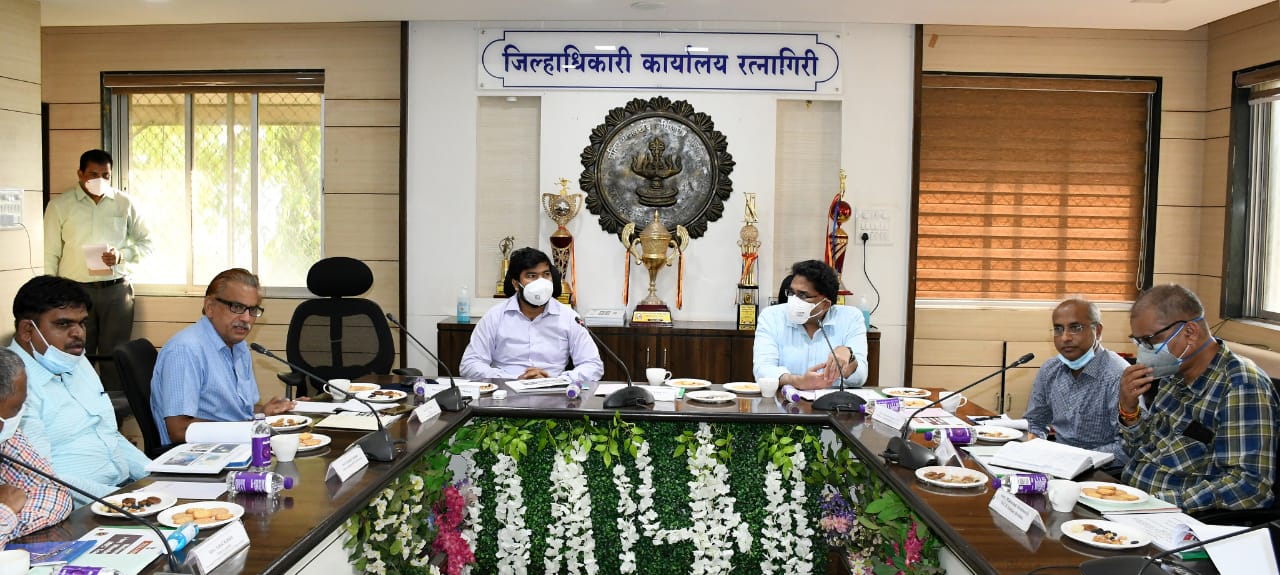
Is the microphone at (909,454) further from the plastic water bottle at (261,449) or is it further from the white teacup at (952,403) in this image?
the plastic water bottle at (261,449)

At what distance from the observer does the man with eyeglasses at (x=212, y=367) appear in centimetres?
304

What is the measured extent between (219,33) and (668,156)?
313 cm

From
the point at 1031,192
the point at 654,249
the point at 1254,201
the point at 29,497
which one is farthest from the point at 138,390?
the point at 1254,201

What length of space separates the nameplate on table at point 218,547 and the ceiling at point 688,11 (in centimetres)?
391

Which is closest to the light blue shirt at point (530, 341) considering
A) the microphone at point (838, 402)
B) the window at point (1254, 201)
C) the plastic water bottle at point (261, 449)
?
the microphone at point (838, 402)

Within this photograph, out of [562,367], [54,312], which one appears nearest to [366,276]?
[562,367]

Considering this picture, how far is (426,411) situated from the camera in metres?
3.11

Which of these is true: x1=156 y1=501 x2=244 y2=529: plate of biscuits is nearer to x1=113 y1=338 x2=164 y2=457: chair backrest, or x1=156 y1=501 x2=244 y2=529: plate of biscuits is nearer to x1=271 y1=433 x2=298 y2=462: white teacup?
x1=271 y1=433 x2=298 y2=462: white teacup

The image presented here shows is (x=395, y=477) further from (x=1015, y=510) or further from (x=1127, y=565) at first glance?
(x=1127, y=565)

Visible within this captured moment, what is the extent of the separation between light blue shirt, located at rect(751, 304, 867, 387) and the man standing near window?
4190 mm

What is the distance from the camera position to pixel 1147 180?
6.27 metres

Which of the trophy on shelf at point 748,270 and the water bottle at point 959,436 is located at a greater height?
the trophy on shelf at point 748,270

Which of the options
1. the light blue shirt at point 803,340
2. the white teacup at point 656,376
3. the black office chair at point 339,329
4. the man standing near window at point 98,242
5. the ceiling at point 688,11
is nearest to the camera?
the white teacup at point 656,376

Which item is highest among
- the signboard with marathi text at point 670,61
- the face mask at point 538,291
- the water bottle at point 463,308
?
the signboard with marathi text at point 670,61
